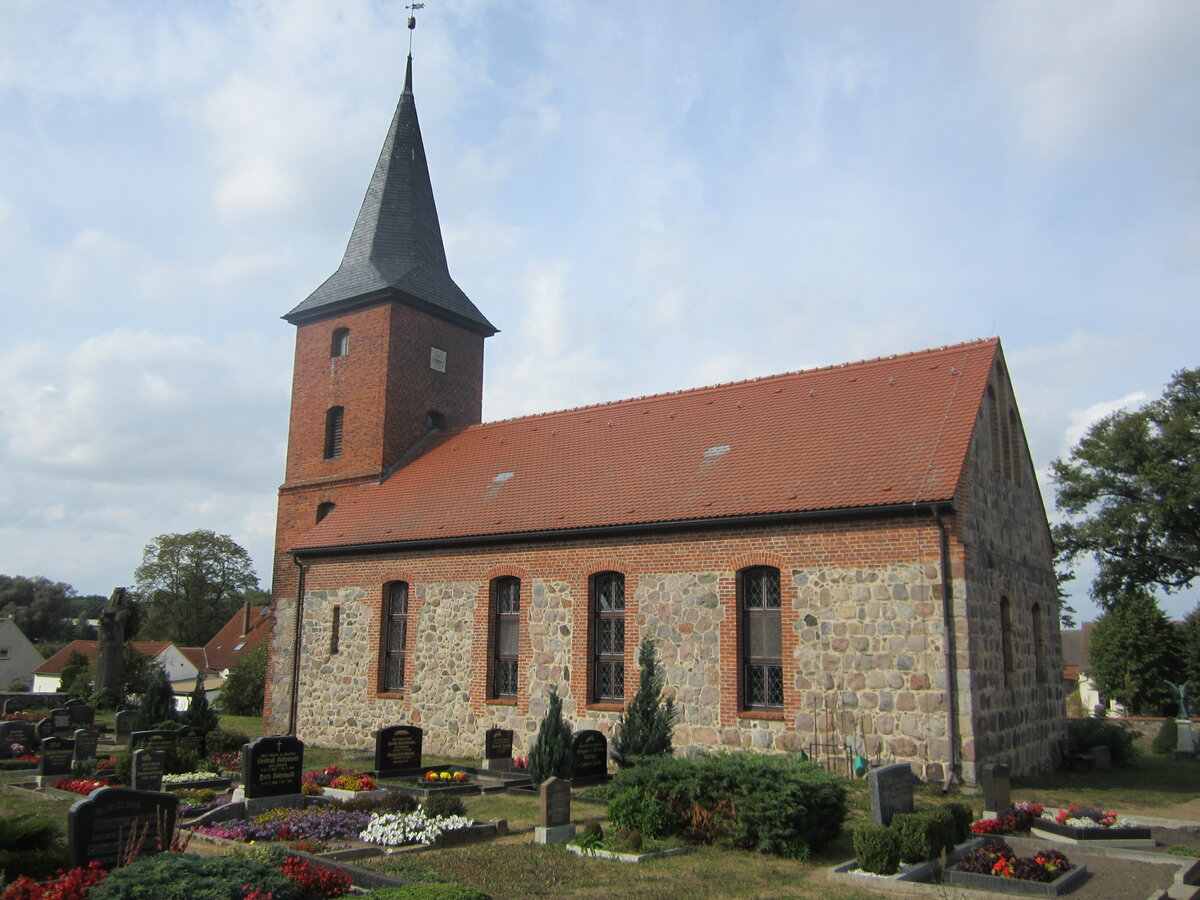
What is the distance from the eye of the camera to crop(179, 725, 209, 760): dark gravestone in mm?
16094

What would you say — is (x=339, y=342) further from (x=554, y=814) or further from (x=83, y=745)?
(x=554, y=814)

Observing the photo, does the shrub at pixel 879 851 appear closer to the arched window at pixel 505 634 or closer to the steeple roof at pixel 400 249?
the arched window at pixel 505 634

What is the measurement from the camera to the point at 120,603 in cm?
3117

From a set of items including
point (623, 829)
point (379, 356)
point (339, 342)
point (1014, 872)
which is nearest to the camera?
point (1014, 872)

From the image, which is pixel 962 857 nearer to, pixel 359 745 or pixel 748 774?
pixel 748 774

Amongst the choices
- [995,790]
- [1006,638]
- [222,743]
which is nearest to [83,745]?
[222,743]

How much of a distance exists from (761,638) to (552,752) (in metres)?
3.96

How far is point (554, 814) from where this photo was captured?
34.1 ft

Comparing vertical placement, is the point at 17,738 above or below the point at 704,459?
below

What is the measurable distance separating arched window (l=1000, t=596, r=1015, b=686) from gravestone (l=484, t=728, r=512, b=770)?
27.5 ft

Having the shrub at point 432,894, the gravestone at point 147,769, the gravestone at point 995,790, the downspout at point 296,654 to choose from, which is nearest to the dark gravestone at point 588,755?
the gravestone at point 995,790

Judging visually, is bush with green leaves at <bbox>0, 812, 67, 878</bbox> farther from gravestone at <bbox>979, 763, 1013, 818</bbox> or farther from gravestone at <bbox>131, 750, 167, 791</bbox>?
gravestone at <bbox>979, 763, 1013, 818</bbox>

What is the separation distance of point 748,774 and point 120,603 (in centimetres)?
2765

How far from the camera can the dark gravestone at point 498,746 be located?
1605 centimetres
